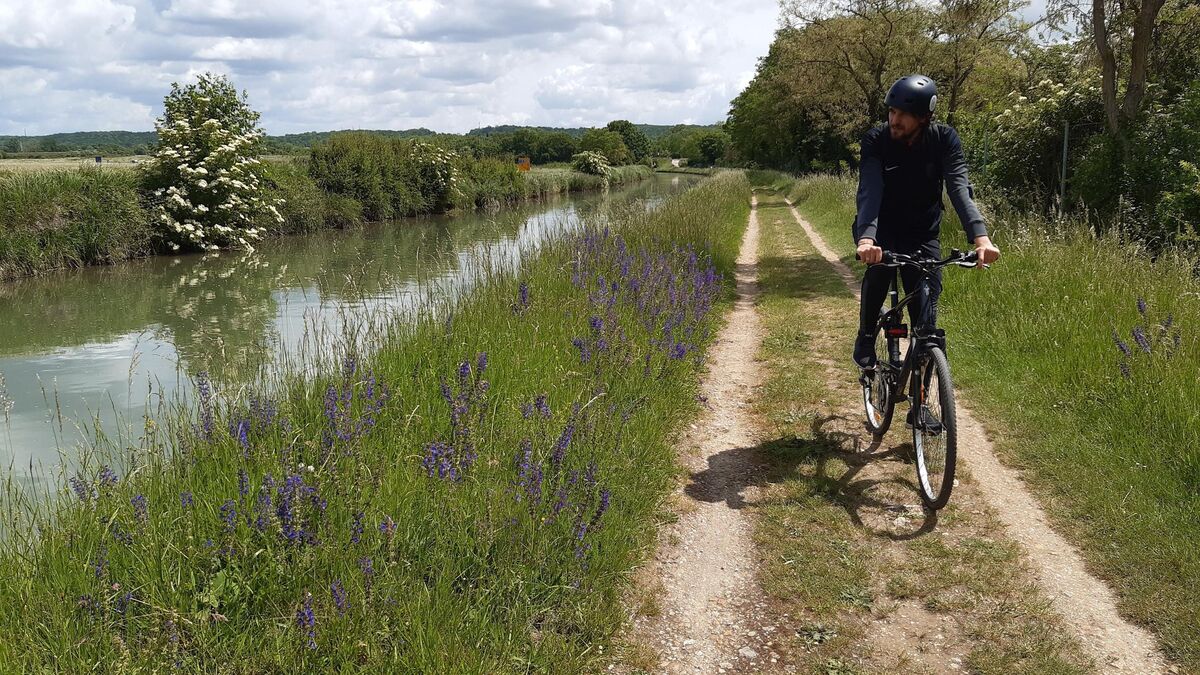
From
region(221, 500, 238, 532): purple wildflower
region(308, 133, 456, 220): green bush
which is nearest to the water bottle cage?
region(221, 500, 238, 532): purple wildflower

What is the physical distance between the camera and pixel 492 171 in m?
45.1

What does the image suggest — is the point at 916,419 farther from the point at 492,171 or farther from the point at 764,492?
the point at 492,171

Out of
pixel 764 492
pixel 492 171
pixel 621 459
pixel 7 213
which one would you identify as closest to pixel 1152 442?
pixel 764 492

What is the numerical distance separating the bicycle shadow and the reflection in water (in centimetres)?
295

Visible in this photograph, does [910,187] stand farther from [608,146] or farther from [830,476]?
[608,146]

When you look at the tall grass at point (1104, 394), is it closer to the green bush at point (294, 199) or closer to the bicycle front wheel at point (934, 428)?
the bicycle front wheel at point (934, 428)

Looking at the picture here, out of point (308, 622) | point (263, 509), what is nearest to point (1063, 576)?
point (308, 622)

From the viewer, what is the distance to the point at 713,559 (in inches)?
156

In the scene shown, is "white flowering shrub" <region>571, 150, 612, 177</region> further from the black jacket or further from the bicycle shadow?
the black jacket

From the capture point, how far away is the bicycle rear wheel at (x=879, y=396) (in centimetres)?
503

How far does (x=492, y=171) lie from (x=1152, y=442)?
141 feet

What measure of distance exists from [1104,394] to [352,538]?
16.7 feet

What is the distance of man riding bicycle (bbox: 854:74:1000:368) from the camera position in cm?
416

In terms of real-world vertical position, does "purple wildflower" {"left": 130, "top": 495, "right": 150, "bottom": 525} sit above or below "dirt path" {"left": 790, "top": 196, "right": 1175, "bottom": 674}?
above
